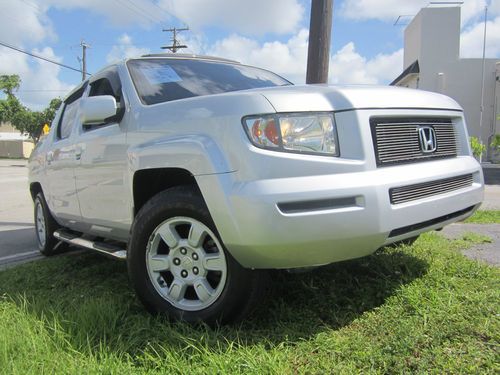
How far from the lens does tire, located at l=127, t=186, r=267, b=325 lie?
260 cm

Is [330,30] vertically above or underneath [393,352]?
above

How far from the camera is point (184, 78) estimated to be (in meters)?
3.50

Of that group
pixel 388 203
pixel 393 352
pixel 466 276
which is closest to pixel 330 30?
pixel 466 276

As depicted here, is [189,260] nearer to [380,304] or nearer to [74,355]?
[74,355]

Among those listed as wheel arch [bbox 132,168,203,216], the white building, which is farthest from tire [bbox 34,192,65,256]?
the white building

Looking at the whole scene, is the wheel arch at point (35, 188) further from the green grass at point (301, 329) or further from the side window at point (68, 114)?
the green grass at point (301, 329)

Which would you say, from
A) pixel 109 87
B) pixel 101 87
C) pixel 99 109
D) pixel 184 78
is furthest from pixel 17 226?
pixel 184 78

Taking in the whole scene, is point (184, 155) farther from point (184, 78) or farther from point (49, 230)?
point (49, 230)

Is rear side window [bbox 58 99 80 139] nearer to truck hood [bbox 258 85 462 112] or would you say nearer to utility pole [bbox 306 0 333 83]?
truck hood [bbox 258 85 462 112]

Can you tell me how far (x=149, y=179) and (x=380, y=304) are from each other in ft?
5.48

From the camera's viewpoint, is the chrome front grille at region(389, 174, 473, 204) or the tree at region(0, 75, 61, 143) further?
the tree at region(0, 75, 61, 143)

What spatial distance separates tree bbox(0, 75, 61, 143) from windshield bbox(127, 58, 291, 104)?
167 feet

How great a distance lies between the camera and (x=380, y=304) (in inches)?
117

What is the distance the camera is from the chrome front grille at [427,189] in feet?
8.21
